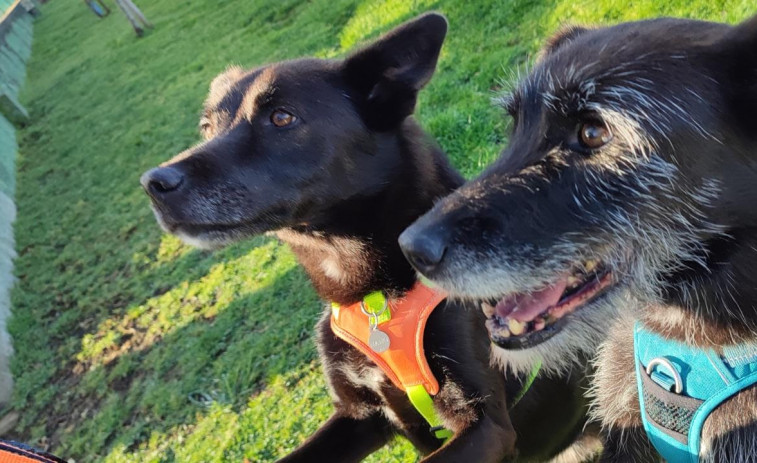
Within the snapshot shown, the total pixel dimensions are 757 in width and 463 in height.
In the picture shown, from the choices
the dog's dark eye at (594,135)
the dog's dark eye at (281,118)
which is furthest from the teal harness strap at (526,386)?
the dog's dark eye at (281,118)

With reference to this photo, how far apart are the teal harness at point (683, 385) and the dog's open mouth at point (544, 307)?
1.28 feet

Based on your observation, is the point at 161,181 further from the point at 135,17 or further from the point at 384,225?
the point at 135,17

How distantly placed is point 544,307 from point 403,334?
2.54 feet

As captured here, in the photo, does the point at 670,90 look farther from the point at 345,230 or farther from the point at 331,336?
the point at 331,336

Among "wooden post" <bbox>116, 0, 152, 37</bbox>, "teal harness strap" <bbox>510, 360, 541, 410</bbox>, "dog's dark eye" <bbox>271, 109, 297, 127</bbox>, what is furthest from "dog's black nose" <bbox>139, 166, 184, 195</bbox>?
"wooden post" <bbox>116, 0, 152, 37</bbox>

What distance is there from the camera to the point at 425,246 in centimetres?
196

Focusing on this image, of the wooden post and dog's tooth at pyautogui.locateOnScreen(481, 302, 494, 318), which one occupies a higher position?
dog's tooth at pyautogui.locateOnScreen(481, 302, 494, 318)

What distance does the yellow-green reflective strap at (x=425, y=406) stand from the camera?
265 cm

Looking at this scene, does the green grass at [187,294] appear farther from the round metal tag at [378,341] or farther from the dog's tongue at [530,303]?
the dog's tongue at [530,303]

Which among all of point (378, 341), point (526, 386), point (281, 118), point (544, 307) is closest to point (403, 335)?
point (378, 341)

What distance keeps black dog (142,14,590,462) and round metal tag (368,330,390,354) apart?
0.15m

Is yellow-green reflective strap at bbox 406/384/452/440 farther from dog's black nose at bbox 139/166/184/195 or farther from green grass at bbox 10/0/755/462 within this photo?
dog's black nose at bbox 139/166/184/195

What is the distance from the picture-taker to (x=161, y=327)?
18.9 ft

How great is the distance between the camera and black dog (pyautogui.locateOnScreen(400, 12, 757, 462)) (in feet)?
6.11
